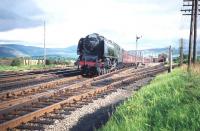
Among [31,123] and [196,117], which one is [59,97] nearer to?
[31,123]

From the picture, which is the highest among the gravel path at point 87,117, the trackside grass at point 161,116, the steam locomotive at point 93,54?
the steam locomotive at point 93,54

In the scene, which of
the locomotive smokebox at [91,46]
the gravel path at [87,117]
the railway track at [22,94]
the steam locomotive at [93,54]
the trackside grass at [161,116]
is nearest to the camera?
the trackside grass at [161,116]

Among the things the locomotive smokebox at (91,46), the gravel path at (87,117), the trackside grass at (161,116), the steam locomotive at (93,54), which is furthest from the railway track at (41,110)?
the locomotive smokebox at (91,46)

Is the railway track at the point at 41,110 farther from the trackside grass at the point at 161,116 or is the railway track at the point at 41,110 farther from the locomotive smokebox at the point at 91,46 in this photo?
the locomotive smokebox at the point at 91,46

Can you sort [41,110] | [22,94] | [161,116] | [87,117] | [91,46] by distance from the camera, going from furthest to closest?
[91,46], [22,94], [87,117], [41,110], [161,116]

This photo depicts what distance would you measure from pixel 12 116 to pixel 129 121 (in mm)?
3881

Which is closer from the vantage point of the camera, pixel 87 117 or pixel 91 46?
pixel 87 117

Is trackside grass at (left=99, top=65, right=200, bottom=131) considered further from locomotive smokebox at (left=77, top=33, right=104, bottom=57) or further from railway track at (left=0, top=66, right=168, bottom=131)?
locomotive smokebox at (left=77, top=33, right=104, bottom=57)

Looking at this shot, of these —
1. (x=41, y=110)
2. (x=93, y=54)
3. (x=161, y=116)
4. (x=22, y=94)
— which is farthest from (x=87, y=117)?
(x=93, y=54)

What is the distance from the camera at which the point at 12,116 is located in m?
10.9

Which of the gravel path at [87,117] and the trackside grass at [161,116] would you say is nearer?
the trackside grass at [161,116]

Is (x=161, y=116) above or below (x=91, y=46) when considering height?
below

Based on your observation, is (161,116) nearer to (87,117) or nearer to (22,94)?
(87,117)

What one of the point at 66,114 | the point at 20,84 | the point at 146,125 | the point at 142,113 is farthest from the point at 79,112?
the point at 20,84
